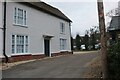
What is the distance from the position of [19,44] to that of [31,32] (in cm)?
307

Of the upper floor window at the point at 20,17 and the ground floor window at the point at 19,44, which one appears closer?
the ground floor window at the point at 19,44

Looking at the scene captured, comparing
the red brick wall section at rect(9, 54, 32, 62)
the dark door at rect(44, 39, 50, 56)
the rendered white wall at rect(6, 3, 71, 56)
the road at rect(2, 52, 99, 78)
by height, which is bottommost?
the road at rect(2, 52, 99, 78)

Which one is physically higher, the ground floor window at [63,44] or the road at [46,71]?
the ground floor window at [63,44]

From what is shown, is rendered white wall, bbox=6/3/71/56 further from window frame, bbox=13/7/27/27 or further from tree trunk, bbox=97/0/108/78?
tree trunk, bbox=97/0/108/78

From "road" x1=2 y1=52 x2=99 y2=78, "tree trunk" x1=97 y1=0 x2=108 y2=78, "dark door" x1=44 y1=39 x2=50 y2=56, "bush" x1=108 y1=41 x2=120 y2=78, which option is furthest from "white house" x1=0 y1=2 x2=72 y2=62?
"tree trunk" x1=97 y1=0 x2=108 y2=78

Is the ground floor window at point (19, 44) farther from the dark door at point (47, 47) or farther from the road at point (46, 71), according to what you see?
the dark door at point (47, 47)

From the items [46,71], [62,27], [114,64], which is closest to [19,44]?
[46,71]

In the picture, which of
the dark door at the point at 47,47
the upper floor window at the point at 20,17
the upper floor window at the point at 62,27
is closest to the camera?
the upper floor window at the point at 20,17

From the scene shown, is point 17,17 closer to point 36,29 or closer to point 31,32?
point 31,32

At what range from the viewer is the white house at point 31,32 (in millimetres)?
23422

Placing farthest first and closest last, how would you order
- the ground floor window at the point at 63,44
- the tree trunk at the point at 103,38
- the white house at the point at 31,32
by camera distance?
the ground floor window at the point at 63,44, the white house at the point at 31,32, the tree trunk at the point at 103,38

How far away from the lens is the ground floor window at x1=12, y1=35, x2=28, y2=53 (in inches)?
936

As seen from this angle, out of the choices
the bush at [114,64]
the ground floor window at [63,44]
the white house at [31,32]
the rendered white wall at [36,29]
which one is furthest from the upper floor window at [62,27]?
the bush at [114,64]

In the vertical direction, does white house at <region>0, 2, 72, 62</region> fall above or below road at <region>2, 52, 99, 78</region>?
above
